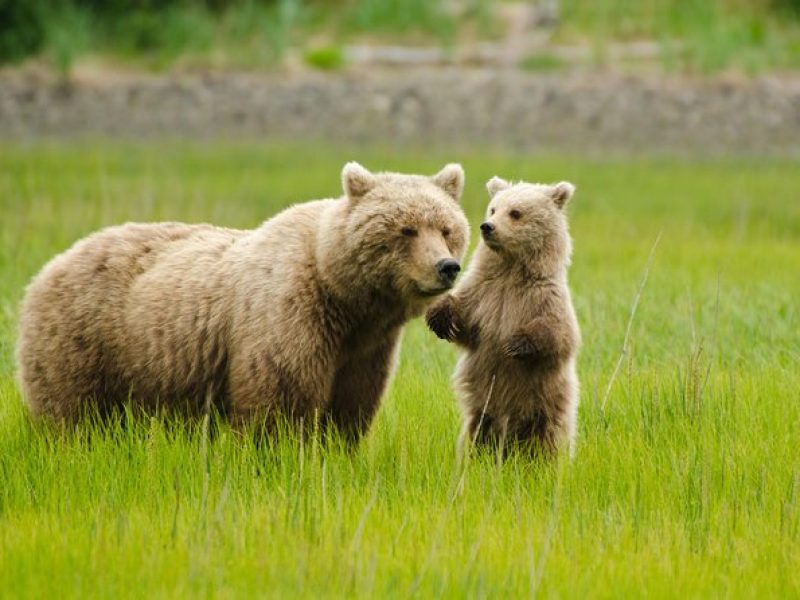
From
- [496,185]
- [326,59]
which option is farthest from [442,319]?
[326,59]

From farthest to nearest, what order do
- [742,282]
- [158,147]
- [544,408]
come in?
[158,147], [742,282], [544,408]

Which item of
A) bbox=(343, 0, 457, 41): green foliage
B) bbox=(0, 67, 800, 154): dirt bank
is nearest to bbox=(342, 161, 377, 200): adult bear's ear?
bbox=(0, 67, 800, 154): dirt bank

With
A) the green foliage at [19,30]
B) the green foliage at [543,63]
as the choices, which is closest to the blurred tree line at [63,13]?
the green foliage at [19,30]

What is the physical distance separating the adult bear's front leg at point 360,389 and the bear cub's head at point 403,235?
364 millimetres

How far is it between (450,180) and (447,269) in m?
0.72

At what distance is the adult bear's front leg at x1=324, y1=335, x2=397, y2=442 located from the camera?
6453mm

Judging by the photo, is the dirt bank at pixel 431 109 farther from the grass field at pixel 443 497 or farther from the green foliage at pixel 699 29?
the grass field at pixel 443 497

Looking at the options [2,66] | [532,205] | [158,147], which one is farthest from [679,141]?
[532,205]

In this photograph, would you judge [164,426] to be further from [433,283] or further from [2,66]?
[2,66]

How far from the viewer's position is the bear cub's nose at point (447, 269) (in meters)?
5.92

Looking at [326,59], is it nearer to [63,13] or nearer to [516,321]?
[63,13]

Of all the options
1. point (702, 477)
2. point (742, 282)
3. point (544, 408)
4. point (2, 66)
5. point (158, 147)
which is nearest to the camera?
point (702, 477)

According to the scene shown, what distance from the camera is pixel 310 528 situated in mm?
5242

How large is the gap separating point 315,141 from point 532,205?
1670 cm
